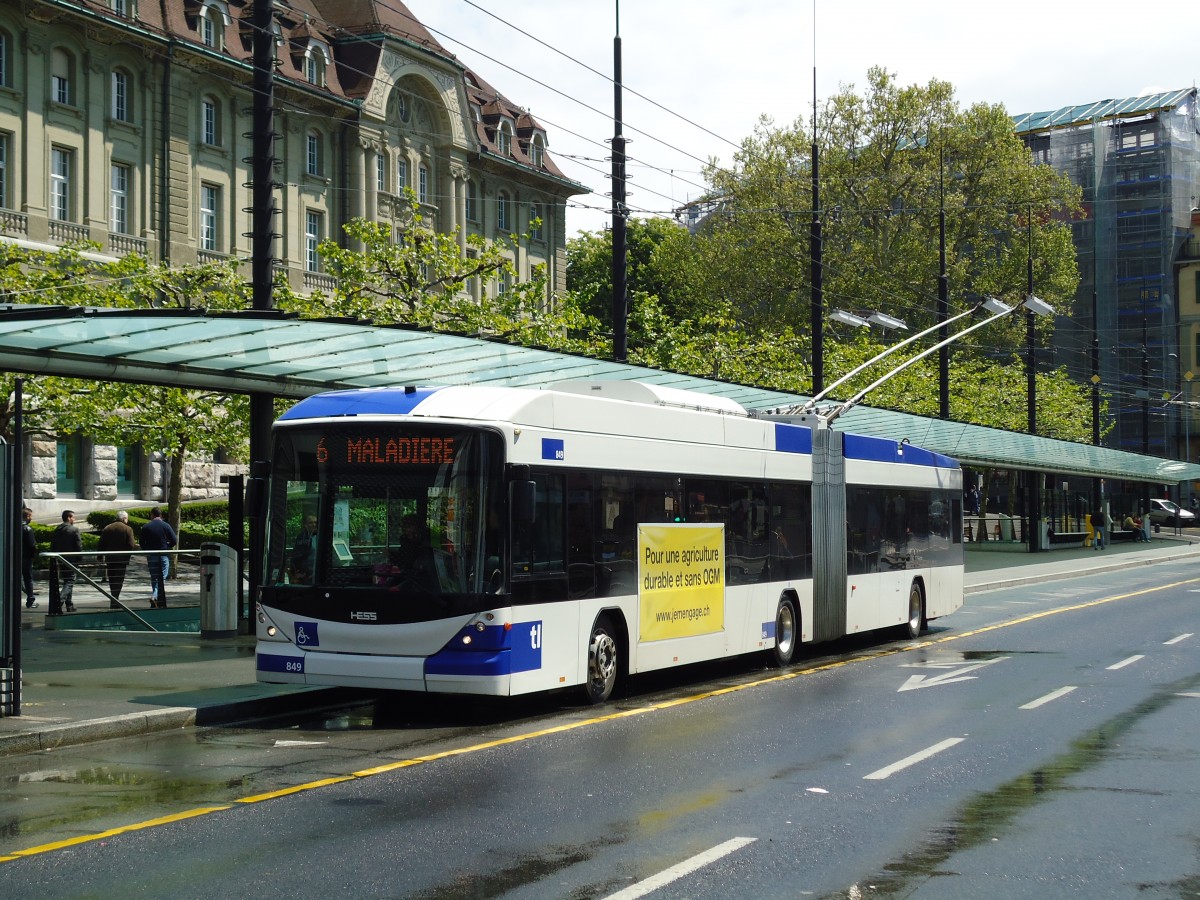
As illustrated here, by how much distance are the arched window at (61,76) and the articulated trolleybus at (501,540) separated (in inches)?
1357

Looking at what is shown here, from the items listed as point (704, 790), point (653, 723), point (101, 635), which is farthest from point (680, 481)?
point (101, 635)

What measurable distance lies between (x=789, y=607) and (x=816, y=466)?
1969 mm

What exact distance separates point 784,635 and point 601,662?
468 centimetres

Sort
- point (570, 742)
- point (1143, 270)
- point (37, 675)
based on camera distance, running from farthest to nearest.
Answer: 1. point (1143, 270)
2. point (37, 675)
3. point (570, 742)

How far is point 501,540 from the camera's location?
41.7 feet

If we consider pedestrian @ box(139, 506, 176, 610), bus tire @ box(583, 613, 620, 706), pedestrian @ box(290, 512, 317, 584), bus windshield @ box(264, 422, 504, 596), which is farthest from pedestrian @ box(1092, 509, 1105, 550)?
pedestrian @ box(290, 512, 317, 584)

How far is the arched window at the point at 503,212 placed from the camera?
6775 cm

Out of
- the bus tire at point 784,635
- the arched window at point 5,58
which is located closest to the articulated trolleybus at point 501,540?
the bus tire at point 784,635

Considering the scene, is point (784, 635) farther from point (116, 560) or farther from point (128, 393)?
point (128, 393)

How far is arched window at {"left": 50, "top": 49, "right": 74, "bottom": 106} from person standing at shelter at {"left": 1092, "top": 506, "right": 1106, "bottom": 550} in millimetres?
41966

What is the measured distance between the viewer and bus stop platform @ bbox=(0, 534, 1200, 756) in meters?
12.0

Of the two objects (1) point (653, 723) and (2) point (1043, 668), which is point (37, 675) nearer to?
(1) point (653, 723)

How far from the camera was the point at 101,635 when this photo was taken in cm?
2070

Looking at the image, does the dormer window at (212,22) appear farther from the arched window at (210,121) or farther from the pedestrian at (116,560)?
the pedestrian at (116,560)
